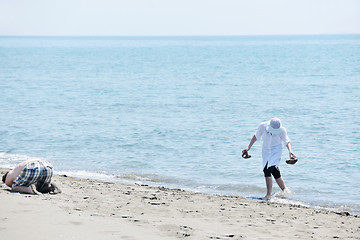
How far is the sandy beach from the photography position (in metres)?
6.49

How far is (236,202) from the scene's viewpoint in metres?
9.19

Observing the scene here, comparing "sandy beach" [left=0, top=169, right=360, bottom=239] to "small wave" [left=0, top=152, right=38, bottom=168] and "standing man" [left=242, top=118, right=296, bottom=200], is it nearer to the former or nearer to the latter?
"standing man" [left=242, top=118, right=296, bottom=200]

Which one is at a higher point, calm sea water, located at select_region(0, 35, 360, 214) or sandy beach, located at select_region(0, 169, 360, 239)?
sandy beach, located at select_region(0, 169, 360, 239)

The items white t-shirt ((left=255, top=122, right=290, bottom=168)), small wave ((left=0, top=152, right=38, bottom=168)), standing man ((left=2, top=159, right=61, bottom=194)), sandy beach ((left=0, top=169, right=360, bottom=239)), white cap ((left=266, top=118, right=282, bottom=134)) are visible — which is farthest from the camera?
small wave ((left=0, top=152, right=38, bottom=168))

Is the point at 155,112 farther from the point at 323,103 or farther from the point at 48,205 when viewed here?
the point at 48,205

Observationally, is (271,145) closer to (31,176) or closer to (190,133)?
(31,176)

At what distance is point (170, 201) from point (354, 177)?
509 cm

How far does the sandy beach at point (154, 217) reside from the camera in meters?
6.49

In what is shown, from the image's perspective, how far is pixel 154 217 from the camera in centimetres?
754

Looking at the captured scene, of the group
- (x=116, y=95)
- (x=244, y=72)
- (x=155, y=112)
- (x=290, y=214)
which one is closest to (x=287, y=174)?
(x=290, y=214)

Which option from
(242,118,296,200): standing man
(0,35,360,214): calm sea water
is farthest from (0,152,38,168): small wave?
(242,118,296,200): standing man

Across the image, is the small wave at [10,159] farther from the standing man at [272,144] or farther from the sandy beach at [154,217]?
the standing man at [272,144]

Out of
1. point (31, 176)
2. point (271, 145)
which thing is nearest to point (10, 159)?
point (31, 176)

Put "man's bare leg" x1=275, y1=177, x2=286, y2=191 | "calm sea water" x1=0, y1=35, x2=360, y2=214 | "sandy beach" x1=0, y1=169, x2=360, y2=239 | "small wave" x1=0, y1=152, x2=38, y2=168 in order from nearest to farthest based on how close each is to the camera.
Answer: "sandy beach" x1=0, y1=169, x2=360, y2=239 < "man's bare leg" x1=275, y1=177, x2=286, y2=191 < "calm sea water" x1=0, y1=35, x2=360, y2=214 < "small wave" x1=0, y1=152, x2=38, y2=168
